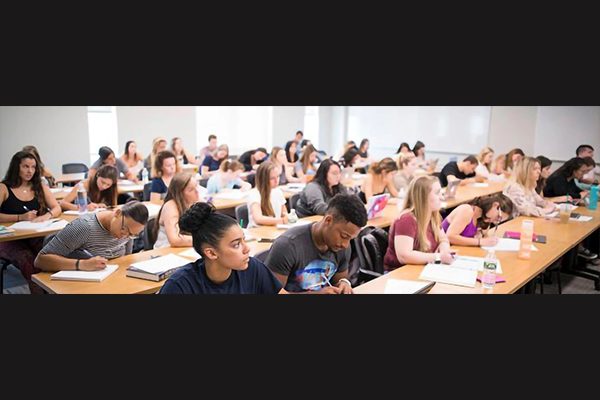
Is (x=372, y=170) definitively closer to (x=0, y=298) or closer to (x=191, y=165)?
(x=191, y=165)

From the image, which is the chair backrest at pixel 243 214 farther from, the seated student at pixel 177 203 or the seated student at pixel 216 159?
the seated student at pixel 216 159

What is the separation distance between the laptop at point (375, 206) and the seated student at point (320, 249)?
1.96 m

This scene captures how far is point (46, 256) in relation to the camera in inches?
107

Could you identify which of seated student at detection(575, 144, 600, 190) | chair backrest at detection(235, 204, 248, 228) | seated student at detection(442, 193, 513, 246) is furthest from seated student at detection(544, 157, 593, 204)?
chair backrest at detection(235, 204, 248, 228)

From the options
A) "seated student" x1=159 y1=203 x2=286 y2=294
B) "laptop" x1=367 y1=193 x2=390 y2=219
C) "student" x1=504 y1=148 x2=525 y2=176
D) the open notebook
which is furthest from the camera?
"student" x1=504 y1=148 x2=525 y2=176

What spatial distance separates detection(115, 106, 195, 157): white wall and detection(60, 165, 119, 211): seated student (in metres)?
4.44

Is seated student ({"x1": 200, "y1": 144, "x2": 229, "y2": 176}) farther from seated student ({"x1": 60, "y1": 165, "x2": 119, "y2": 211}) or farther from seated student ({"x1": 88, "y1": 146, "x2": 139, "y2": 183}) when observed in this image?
seated student ({"x1": 60, "y1": 165, "x2": 119, "y2": 211})

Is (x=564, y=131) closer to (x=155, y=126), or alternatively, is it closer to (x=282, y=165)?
(x=282, y=165)

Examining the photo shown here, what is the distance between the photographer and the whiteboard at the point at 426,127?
10156mm

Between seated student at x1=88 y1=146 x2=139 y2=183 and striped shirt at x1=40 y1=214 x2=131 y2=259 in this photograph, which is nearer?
striped shirt at x1=40 y1=214 x2=131 y2=259

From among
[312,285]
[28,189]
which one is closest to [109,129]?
[28,189]

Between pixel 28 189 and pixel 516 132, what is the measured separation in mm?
8589

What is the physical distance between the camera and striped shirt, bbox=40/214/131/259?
2791 mm

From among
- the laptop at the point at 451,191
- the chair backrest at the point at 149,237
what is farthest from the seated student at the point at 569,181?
the chair backrest at the point at 149,237
